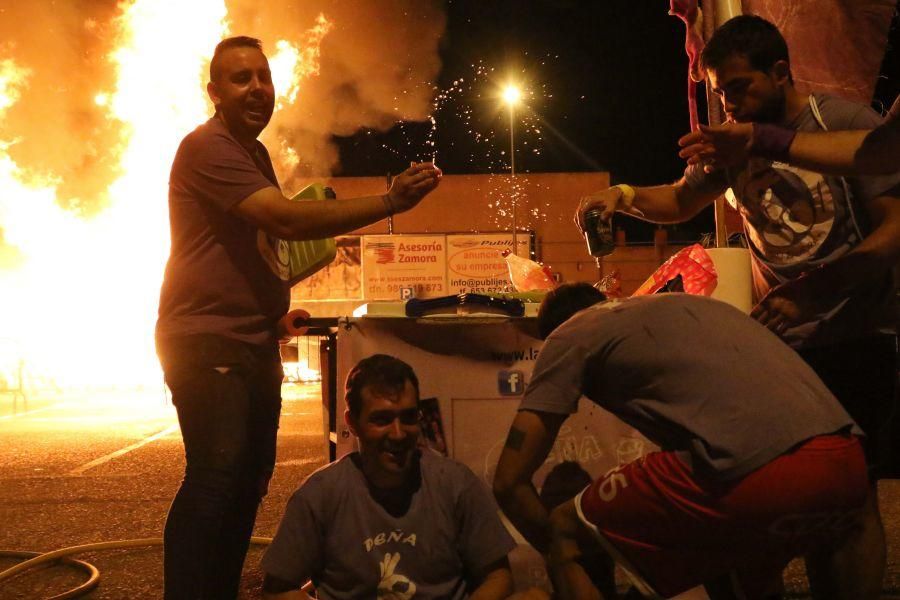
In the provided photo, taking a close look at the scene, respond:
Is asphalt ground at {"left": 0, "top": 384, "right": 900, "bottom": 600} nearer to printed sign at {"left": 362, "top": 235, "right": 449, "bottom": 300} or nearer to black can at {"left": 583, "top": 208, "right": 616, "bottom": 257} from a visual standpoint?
black can at {"left": 583, "top": 208, "right": 616, "bottom": 257}

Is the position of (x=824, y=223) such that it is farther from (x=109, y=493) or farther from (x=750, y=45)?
(x=109, y=493)

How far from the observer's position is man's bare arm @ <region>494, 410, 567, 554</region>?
8.98 feet

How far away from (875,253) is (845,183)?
270mm

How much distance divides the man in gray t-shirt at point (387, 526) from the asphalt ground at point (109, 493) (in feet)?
4.45

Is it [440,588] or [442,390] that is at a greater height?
[442,390]

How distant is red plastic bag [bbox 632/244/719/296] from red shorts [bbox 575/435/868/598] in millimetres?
1383

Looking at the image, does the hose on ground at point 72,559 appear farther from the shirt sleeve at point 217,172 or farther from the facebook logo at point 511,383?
the shirt sleeve at point 217,172

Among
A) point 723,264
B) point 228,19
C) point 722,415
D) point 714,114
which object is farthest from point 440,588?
point 228,19

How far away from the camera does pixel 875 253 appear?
270cm

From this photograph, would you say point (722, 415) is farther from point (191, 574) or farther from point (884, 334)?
point (191, 574)

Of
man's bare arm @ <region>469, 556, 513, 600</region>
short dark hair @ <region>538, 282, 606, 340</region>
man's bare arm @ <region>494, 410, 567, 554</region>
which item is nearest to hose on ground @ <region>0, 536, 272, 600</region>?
man's bare arm @ <region>469, 556, 513, 600</region>

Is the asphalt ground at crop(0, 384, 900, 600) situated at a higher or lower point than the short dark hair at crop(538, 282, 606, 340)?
lower

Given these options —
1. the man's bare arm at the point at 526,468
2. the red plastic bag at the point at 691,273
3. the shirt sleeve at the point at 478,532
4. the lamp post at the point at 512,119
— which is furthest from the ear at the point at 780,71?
the lamp post at the point at 512,119

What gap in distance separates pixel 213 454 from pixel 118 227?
20.3m
